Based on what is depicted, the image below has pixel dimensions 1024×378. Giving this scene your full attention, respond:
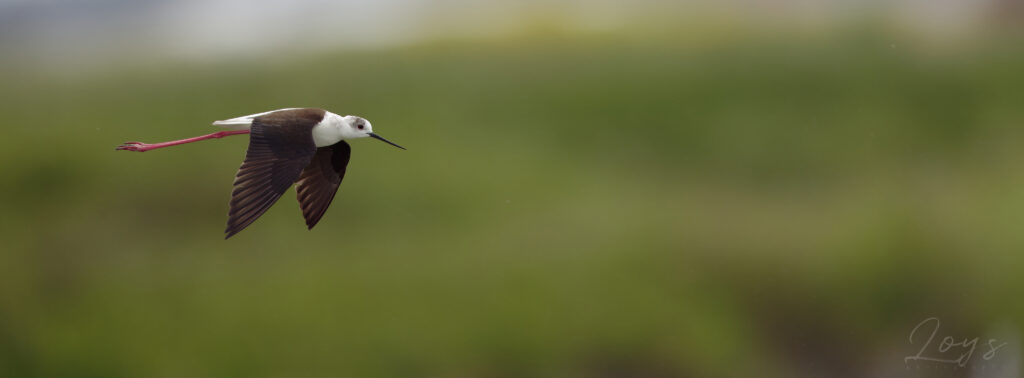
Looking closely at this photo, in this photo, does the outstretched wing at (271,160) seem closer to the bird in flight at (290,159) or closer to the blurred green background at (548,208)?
the bird in flight at (290,159)

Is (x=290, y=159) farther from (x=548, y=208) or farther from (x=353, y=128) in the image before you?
(x=548, y=208)

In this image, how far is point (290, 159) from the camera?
2652 mm

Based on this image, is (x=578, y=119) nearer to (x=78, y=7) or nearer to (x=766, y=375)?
(x=766, y=375)

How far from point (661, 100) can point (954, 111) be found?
2068 mm

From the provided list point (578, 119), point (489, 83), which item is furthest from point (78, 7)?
point (578, 119)

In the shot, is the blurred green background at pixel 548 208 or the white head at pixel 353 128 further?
the blurred green background at pixel 548 208

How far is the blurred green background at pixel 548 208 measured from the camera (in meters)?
7.16

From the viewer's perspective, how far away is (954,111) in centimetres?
775

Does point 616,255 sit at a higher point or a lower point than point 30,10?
lower
